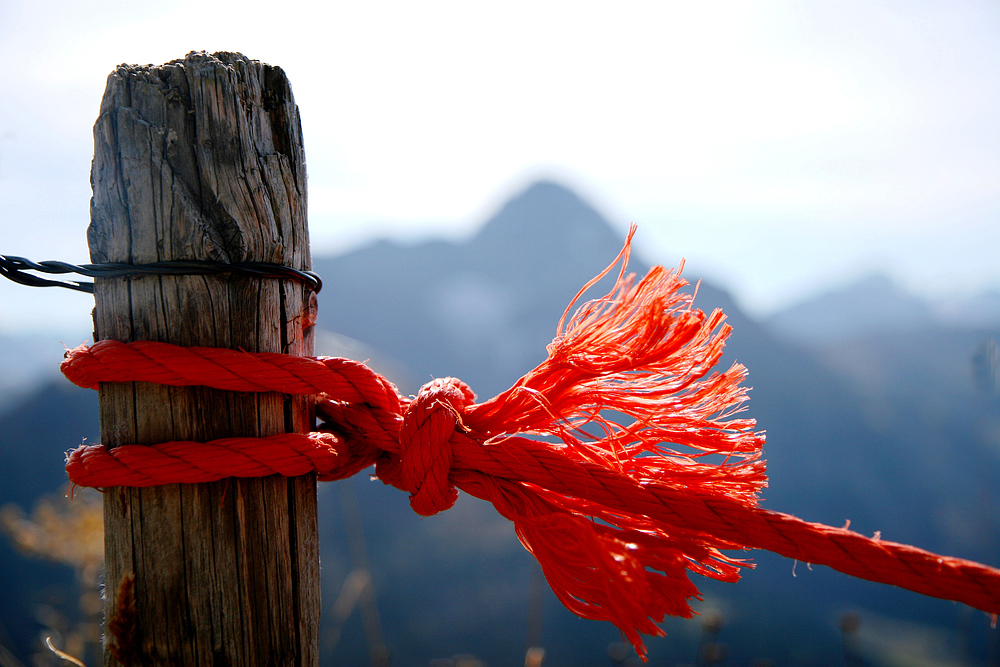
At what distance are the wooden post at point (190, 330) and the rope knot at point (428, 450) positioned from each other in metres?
0.26

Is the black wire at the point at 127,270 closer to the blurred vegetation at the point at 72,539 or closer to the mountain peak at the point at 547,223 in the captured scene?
the blurred vegetation at the point at 72,539

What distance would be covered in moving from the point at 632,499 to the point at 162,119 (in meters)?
1.12

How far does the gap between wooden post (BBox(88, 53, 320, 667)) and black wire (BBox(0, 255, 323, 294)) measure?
0.02m

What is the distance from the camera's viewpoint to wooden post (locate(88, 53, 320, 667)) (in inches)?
38.1

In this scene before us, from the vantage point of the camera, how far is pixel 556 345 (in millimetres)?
1200

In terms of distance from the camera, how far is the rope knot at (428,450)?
1.11m

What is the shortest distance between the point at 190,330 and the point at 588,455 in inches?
32.2

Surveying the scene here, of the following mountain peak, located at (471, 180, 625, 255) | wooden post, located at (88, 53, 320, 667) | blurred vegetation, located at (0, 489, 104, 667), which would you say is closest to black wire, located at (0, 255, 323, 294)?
wooden post, located at (88, 53, 320, 667)

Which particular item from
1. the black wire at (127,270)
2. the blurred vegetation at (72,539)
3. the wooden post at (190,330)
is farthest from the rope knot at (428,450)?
the blurred vegetation at (72,539)

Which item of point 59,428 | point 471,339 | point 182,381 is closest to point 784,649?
point 471,339

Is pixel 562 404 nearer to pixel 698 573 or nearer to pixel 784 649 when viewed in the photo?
pixel 698 573

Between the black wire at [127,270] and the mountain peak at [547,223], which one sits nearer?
the black wire at [127,270]

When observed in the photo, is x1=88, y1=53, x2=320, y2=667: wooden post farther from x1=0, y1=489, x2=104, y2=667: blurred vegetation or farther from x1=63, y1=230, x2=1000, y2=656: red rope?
x1=0, y1=489, x2=104, y2=667: blurred vegetation

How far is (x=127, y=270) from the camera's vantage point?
3.20ft
